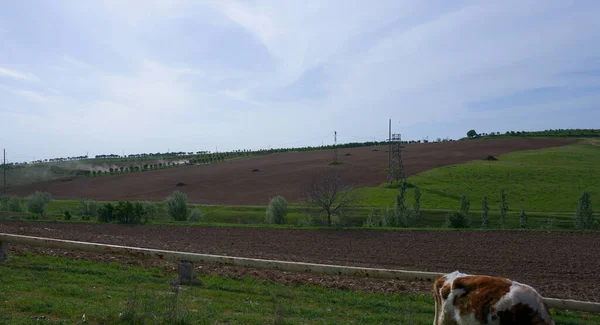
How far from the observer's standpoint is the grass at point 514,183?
50.0 meters

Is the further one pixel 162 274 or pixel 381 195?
pixel 381 195

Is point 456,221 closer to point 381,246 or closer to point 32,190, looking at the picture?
point 381,246

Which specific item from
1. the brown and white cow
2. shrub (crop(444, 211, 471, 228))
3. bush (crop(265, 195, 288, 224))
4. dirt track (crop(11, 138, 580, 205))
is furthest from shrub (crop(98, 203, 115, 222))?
the brown and white cow

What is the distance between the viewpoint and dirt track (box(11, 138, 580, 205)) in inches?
2520

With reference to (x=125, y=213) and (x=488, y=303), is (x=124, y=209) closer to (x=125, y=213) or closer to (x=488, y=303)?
(x=125, y=213)

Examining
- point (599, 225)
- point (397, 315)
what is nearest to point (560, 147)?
point (599, 225)

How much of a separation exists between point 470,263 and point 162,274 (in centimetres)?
1400

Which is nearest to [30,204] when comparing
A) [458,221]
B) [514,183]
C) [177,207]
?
[177,207]

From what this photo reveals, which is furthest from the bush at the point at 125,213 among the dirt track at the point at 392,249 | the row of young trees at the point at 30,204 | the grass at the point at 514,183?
the grass at the point at 514,183

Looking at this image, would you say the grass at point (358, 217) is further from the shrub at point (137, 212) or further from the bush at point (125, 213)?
the bush at point (125, 213)

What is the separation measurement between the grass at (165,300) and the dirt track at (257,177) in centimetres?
4580

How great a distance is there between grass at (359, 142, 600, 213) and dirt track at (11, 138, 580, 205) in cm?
647

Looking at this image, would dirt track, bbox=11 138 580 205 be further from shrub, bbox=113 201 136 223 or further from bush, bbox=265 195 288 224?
shrub, bbox=113 201 136 223

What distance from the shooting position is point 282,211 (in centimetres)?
3844
